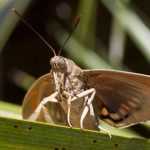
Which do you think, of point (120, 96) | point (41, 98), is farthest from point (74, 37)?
point (120, 96)

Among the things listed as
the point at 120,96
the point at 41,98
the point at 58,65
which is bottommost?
the point at 120,96

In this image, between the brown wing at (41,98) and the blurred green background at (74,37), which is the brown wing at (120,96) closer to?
the brown wing at (41,98)

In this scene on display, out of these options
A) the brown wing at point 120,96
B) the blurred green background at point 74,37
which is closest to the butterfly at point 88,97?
the brown wing at point 120,96

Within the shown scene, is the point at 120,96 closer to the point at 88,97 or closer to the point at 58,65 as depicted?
the point at 88,97

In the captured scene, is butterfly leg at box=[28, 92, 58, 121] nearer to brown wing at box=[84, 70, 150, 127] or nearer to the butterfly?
the butterfly

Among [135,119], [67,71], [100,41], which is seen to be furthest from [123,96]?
[100,41]

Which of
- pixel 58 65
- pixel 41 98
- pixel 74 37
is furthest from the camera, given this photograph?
pixel 74 37
